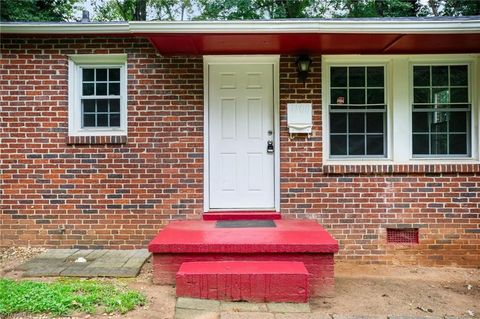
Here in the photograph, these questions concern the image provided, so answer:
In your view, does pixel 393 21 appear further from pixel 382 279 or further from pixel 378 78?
pixel 382 279

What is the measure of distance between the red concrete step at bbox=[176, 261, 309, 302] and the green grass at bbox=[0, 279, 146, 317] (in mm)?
476

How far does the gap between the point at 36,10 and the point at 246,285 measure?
554 inches

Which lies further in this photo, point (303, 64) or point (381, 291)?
point (303, 64)

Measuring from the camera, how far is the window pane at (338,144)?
5652 mm

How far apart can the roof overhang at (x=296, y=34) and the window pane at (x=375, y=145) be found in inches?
46.8

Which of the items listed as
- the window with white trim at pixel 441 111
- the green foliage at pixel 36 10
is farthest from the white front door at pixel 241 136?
the green foliage at pixel 36 10

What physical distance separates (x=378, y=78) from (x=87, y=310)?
4672 millimetres

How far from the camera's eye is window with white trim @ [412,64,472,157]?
5.61m

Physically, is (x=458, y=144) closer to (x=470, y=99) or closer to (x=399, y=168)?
(x=470, y=99)

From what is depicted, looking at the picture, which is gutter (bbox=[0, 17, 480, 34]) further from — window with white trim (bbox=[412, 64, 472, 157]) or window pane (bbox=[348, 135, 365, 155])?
window pane (bbox=[348, 135, 365, 155])

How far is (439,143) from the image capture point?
5633 mm

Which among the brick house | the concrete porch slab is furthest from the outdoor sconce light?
the concrete porch slab

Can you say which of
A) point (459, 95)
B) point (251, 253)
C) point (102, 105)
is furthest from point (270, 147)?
point (459, 95)

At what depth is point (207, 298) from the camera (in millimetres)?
3836
